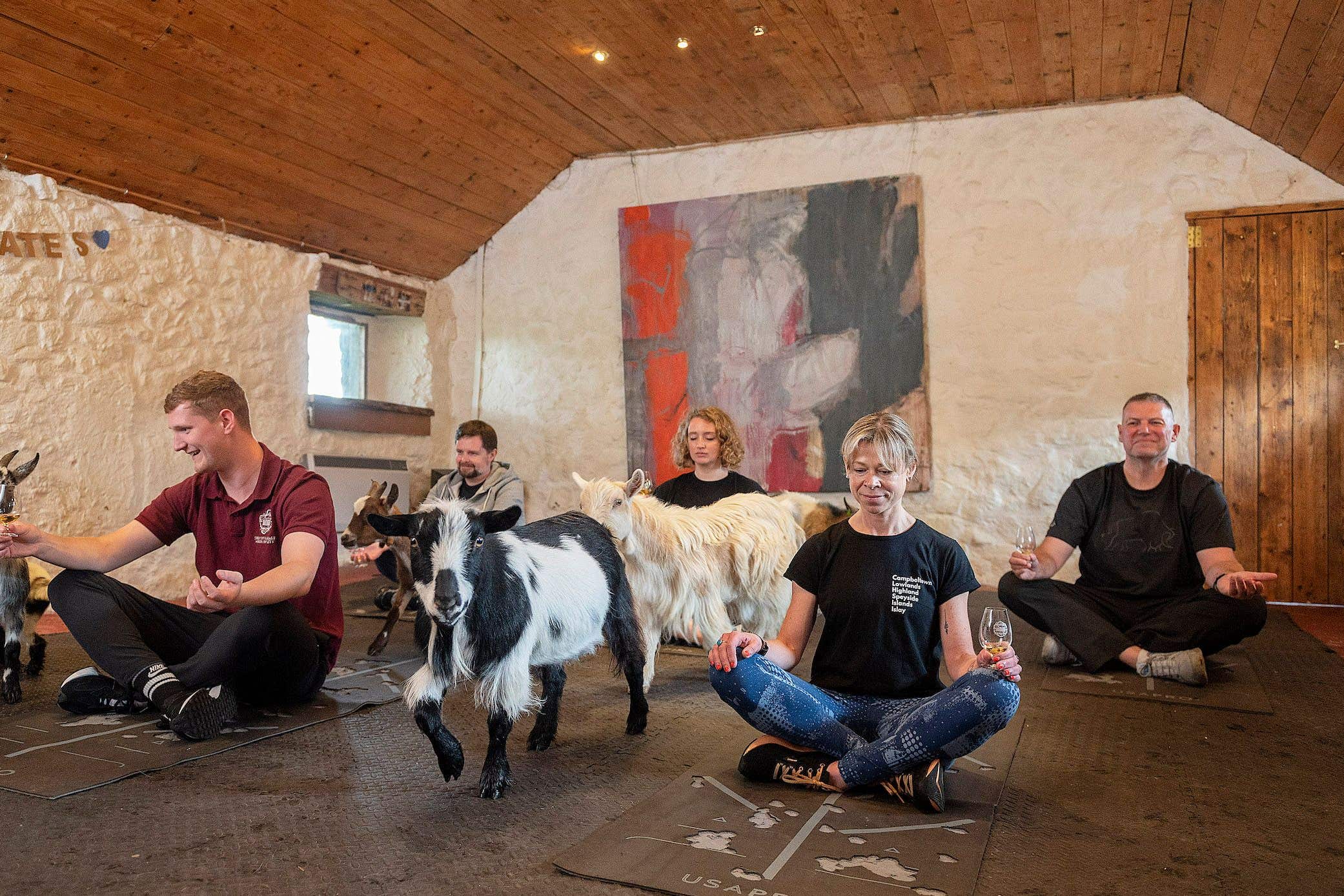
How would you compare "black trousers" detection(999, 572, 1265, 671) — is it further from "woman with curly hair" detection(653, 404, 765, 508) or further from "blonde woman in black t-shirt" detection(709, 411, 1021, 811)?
"blonde woman in black t-shirt" detection(709, 411, 1021, 811)

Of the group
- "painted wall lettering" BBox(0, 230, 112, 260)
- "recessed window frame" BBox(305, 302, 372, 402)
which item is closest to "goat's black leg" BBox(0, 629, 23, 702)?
"painted wall lettering" BBox(0, 230, 112, 260)

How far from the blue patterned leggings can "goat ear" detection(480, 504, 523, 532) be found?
2.39 ft

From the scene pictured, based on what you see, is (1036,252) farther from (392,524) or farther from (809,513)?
(392,524)

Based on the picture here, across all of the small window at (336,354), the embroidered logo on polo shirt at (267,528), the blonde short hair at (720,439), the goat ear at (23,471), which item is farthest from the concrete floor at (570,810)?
the small window at (336,354)

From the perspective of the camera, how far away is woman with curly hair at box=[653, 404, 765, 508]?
498cm

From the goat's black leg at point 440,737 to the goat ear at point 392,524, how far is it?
0.47 meters

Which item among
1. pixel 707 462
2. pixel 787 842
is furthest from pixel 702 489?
pixel 787 842

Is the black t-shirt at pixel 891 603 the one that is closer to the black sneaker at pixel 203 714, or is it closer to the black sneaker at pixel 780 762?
the black sneaker at pixel 780 762

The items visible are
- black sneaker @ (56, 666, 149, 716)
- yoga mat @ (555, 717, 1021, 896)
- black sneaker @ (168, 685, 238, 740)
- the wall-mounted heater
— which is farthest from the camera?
the wall-mounted heater

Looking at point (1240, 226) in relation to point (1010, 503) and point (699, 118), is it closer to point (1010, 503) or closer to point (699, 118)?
point (1010, 503)

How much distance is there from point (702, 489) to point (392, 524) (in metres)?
2.58

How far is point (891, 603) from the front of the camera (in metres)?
2.51

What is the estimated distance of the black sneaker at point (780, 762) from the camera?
2.53 m

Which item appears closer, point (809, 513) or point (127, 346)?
point (809, 513)
